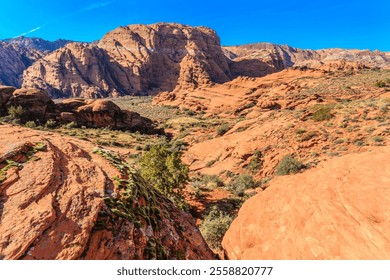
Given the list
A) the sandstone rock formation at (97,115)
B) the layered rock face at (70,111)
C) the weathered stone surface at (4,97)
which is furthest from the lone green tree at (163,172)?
the weathered stone surface at (4,97)

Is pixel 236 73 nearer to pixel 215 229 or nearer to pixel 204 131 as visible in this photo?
pixel 204 131

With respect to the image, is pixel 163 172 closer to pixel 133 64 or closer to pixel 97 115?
pixel 97 115

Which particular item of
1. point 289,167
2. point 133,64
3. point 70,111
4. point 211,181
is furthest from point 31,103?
point 133,64

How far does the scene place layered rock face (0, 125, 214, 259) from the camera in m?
5.00

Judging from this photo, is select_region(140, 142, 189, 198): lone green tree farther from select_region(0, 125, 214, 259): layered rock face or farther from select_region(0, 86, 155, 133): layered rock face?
select_region(0, 86, 155, 133): layered rock face

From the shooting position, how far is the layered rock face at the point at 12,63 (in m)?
175

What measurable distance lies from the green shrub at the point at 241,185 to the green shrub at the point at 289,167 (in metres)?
2.52

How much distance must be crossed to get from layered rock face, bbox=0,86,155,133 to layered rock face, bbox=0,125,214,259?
4904 cm

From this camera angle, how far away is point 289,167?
22891mm

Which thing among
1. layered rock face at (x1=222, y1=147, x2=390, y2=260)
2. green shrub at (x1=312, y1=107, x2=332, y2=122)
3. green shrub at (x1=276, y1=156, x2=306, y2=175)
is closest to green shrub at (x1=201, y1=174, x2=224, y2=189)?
green shrub at (x1=276, y1=156, x2=306, y2=175)

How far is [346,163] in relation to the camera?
9164 mm

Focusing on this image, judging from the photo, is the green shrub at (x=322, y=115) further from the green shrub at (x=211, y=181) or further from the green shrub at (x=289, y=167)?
the green shrub at (x=211, y=181)
